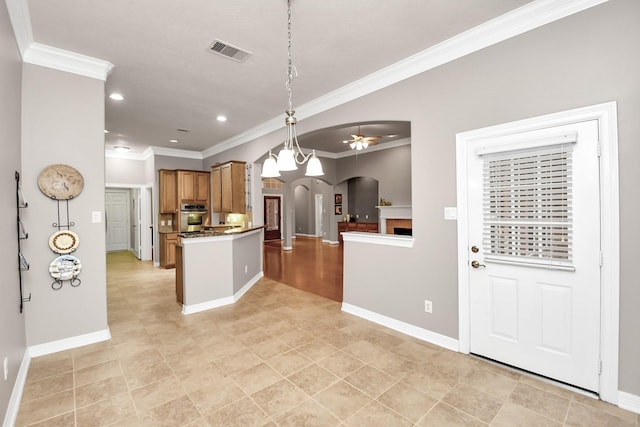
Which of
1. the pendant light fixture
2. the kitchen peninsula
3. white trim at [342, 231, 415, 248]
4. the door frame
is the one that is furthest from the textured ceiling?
the kitchen peninsula

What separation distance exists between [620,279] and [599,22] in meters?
1.86

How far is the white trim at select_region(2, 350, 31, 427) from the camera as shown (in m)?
1.94

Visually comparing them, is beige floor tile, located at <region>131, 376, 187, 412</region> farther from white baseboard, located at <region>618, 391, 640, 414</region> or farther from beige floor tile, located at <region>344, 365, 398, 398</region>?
white baseboard, located at <region>618, 391, 640, 414</region>

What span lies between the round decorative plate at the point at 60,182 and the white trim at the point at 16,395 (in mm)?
1538

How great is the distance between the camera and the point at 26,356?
9.07 feet

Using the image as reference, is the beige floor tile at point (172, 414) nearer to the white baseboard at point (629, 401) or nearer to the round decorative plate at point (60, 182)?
the round decorative plate at point (60, 182)

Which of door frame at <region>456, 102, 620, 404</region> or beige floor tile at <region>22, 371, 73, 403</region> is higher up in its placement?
door frame at <region>456, 102, 620, 404</region>

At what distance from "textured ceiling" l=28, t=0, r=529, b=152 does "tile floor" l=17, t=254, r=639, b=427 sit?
3.05 metres

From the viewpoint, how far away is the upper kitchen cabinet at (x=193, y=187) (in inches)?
295

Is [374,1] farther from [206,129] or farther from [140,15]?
[206,129]

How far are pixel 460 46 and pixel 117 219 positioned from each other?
37.9ft

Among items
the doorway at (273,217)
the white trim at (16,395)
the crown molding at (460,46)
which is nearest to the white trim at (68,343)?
the white trim at (16,395)

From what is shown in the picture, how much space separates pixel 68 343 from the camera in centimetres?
309

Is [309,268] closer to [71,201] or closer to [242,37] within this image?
[71,201]
